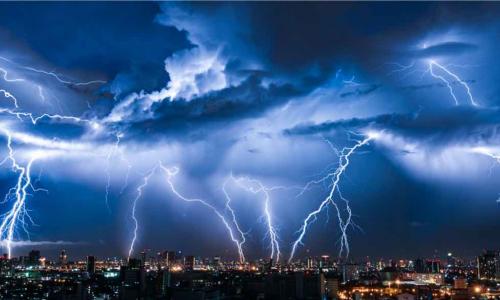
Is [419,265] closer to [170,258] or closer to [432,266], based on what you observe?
[432,266]

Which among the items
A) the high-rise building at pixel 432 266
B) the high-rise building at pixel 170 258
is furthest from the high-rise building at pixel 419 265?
the high-rise building at pixel 170 258

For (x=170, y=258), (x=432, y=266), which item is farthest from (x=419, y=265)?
(x=170, y=258)

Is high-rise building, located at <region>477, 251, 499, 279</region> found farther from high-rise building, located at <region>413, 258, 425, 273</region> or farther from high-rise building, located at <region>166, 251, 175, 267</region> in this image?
high-rise building, located at <region>166, 251, 175, 267</region>

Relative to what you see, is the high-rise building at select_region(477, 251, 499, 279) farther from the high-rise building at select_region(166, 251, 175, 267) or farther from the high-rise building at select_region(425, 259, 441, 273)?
the high-rise building at select_region(166, 251, 175, 267)

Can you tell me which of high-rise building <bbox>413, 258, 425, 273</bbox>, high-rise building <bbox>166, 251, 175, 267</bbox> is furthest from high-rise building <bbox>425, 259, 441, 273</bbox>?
high-rise building <bbox>166, 251, 175, 267</bbox>

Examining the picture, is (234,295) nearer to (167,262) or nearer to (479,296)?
(479,296)

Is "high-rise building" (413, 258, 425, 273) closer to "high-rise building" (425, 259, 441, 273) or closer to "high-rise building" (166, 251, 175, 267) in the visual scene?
"high-rise building" (425, 259, 441, 273)

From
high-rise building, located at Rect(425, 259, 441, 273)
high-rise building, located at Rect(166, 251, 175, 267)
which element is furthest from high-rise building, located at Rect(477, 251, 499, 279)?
high-rise building, located at Rect(166, 251, 175, 267)

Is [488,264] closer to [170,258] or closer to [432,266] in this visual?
[432,266]
